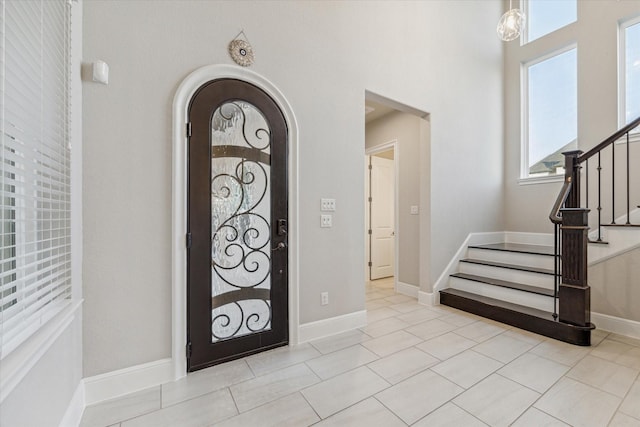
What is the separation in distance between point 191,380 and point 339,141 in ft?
7.55

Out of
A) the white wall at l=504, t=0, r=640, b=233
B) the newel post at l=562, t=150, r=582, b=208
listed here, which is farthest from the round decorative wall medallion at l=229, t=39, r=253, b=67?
the white wall at l=504, t=0, r=640, b=233

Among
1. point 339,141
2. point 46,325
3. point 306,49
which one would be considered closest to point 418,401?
point 46,325

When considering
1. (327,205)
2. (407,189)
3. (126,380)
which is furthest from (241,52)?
(407,189)

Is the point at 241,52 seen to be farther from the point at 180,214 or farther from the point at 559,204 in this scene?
the point at 559,204

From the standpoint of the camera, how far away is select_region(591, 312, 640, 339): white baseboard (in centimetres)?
253

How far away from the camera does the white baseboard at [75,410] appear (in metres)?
1.38

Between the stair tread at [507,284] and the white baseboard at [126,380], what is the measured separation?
3.38 meters

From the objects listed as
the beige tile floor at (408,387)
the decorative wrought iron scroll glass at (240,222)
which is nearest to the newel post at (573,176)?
the beige tile floor at (408,387)

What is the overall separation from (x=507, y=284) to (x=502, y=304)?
341 mm

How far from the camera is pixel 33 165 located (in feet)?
3.75

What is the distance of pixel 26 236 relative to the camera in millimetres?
1159

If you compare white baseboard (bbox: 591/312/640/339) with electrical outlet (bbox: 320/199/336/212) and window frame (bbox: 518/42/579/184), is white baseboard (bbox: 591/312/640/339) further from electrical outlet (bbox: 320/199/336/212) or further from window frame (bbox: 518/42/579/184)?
electrical outlet (bbox: 320/199/336/212)

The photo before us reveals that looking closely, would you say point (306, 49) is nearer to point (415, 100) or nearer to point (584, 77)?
point (415, 100)

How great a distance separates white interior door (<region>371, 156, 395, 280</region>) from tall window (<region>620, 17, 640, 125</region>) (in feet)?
10.1
